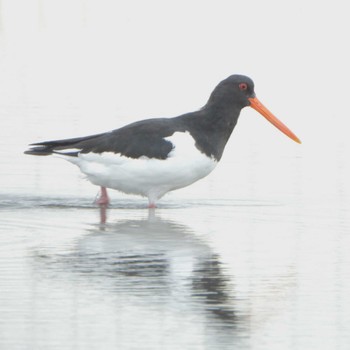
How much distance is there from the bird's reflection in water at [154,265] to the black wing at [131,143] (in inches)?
28.7

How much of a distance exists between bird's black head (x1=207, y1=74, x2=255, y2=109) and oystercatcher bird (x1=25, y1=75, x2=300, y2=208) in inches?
0.5

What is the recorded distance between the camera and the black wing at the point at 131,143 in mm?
10938

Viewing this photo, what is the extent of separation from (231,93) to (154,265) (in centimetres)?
319

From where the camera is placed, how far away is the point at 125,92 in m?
17.6

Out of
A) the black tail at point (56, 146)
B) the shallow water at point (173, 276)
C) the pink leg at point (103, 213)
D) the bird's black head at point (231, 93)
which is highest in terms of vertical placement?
the bird's black head at point (231, 93)

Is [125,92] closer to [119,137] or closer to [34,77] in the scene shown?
[34,77]

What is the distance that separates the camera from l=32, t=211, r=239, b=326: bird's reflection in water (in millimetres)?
7945

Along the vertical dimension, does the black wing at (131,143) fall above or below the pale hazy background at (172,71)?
below

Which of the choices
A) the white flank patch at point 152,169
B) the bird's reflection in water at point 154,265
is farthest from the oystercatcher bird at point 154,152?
the bird's reflection in water at point 154,265

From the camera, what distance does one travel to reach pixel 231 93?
461 inches

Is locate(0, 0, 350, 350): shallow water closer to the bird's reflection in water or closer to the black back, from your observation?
the bird's reflection in water

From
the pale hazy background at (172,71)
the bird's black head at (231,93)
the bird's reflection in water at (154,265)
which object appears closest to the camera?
the bird's reflection in water at (154,265)

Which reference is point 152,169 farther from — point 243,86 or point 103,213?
point 243,86

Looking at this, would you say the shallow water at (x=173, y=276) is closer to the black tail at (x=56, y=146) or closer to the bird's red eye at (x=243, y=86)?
the black tail at (x=56, y=146)
